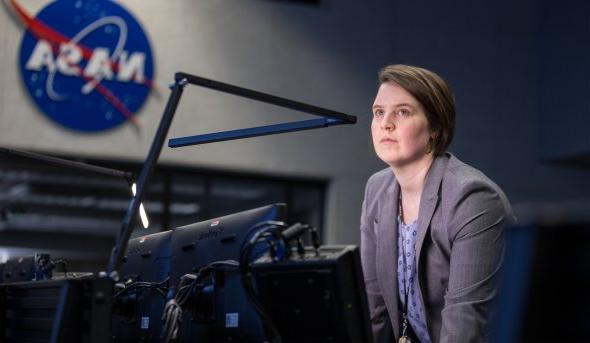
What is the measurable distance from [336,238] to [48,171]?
2392 mm

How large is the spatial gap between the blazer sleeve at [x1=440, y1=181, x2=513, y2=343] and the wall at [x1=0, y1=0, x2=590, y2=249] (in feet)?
16.7

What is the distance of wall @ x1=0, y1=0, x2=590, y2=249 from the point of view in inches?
289

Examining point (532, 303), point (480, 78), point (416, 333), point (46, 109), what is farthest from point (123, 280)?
point (480, 78)

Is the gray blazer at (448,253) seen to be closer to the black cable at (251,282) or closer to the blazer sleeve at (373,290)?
the blazer sleeve at (373,290)

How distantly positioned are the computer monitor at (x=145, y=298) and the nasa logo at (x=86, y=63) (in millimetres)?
4601

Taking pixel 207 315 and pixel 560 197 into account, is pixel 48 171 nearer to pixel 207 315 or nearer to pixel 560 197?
pixel 560 197

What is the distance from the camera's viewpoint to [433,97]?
8.52 feet

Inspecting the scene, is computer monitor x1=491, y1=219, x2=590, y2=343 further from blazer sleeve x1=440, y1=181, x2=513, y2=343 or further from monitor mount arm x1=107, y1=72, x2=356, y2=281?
blazer sleeve x1=440, y1=181, x2=513, y2=343

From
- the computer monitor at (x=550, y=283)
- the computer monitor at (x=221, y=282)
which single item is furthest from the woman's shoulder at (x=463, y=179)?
the computer monitor at (x=550, y=283)

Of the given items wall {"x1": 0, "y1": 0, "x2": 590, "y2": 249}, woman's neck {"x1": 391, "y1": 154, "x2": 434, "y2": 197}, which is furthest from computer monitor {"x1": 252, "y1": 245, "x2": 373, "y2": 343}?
wall {"x1": 0, "y1": 0, "x2": 590, "y2": 249}

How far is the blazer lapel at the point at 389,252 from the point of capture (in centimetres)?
257

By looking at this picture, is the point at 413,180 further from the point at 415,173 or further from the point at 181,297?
the point at 181,297

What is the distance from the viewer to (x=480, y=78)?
8.55 metres

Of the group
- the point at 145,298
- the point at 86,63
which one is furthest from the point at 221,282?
the point at 86,63
